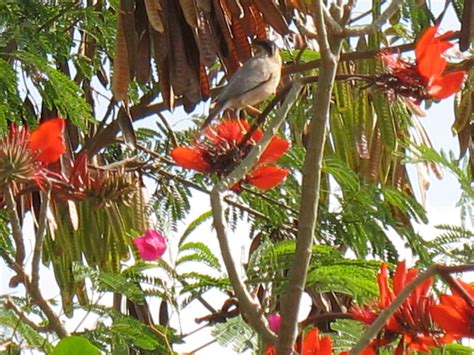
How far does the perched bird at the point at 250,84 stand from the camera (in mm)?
1659

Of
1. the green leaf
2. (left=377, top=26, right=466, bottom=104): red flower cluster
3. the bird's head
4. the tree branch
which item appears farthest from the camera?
the bird's head

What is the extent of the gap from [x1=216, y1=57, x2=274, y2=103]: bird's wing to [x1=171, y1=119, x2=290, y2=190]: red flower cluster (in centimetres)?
31

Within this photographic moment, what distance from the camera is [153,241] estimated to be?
1609 mm

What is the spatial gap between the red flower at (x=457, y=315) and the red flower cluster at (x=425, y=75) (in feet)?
0.98

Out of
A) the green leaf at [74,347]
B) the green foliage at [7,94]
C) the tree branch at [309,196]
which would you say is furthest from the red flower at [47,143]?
the green foliage at [7,94]

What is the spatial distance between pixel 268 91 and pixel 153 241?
0.29m

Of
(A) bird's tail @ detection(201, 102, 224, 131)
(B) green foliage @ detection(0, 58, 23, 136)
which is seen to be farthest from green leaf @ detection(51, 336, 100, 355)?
(B) green foliage @ detection(0, 58, 23, 136)

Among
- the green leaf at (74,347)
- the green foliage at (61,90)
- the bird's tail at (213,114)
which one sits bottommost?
the green leaf at (74,347)

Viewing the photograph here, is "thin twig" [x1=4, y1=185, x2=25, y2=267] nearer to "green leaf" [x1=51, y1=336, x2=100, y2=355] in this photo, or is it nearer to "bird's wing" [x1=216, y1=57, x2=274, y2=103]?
"bird's wing" [x1=216, y1=57, x2=274, y2=103]

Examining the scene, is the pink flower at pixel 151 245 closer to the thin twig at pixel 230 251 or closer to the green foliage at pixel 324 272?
the green foliage at pixel 324 272

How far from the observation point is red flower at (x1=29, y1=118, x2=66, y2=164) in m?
1.38

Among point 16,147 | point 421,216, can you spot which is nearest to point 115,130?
point 421,216

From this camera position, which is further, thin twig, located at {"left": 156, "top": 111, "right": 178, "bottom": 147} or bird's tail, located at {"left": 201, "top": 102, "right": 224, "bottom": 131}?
thin twig, located at {"left": 156, "top": 111, "right": 178, "bottom": 147}

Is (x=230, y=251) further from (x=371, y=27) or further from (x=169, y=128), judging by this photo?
(x=169, y=128)
